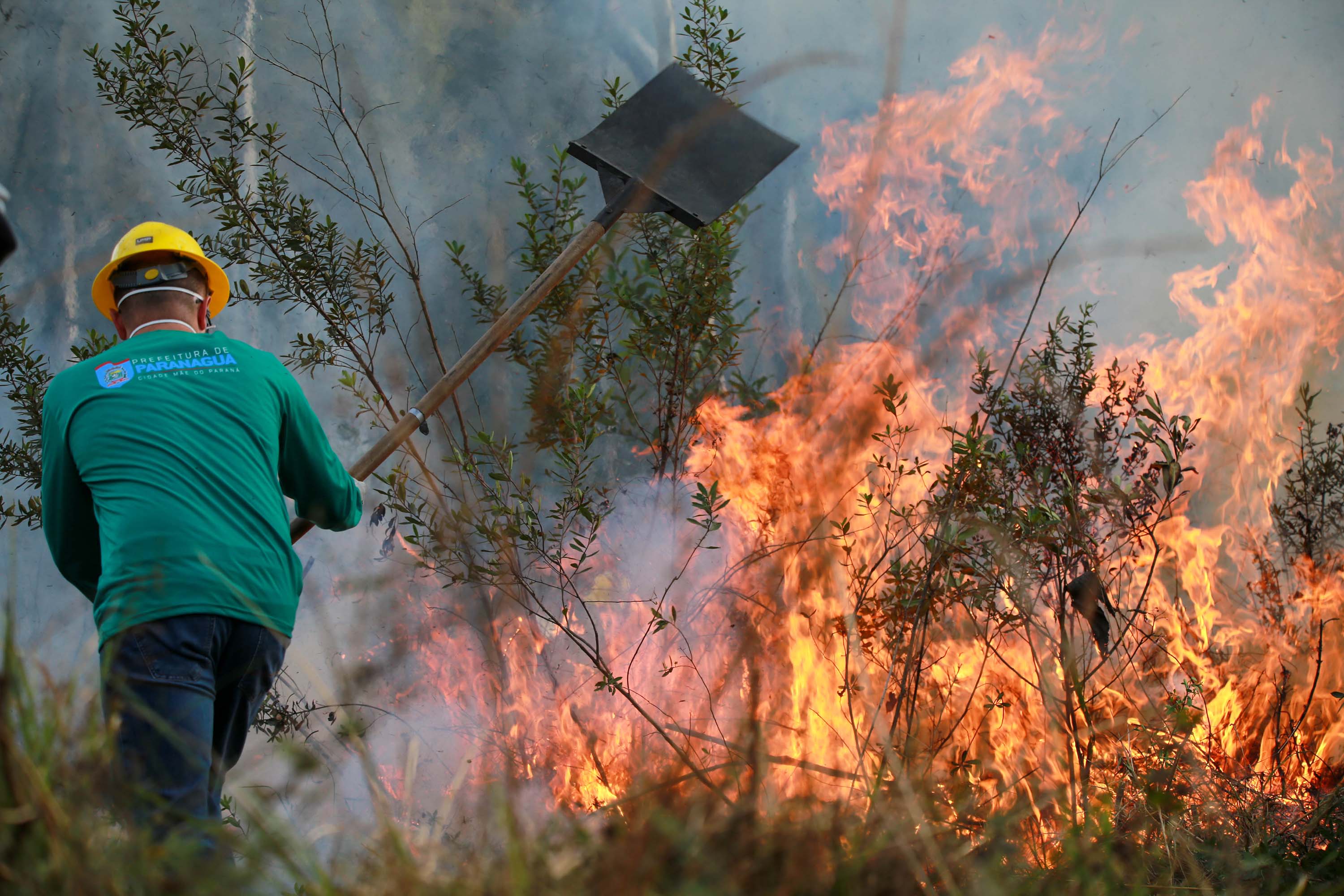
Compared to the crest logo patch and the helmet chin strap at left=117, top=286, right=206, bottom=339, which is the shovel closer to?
the helmet chin strap at left=117, top=286, right=206, bottom=339

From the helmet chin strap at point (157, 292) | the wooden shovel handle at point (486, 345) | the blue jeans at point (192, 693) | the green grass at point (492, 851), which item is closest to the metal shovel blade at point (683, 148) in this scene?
the wooden shovel handle at point (486, 345)

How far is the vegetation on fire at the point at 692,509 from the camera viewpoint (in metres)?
3.42

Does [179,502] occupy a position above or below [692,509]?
below

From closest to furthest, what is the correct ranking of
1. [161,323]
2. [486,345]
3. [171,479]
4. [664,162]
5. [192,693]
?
[192,693], [171,479], [161,323], [486,345], [664,162]

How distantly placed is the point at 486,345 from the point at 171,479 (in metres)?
1.17

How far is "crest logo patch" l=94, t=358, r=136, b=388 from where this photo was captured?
226 centimetres

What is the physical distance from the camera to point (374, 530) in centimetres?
457

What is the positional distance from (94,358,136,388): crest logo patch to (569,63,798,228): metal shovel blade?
159 centimetres

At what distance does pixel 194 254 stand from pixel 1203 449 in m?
4.17

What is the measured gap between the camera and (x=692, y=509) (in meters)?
4.39

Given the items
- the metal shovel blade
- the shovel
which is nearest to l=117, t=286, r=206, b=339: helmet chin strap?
the shovel

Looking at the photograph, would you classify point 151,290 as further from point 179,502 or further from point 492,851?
point 492,851

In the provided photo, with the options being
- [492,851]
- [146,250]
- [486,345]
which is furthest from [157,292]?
[492,851]

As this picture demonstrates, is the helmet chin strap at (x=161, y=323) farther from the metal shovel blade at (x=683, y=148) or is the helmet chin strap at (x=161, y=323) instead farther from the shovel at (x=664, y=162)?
the metal shovel blade at (x=683, y=148)
